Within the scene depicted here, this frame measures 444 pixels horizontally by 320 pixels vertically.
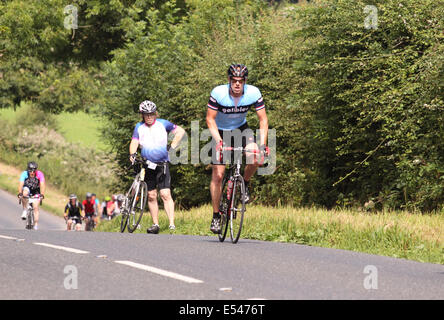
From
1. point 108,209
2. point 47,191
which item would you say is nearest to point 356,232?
point 108,209

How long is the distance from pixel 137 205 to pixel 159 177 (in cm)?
78

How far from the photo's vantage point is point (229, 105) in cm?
1077

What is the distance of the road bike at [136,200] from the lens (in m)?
14.3

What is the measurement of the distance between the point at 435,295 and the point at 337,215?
621 cm

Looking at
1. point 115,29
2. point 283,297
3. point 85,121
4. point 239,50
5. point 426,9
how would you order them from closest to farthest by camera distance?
point 283,297
point 426,9
point 239,50
point 115,29
point 85,121

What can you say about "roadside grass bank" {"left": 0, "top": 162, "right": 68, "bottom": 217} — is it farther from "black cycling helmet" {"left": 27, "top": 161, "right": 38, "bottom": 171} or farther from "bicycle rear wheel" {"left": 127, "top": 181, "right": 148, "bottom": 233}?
"bicycle rear wheel" {"left": 127, "top": 181, "right": 148, "bottom": 233}

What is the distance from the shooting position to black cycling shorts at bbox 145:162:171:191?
46.4 feet

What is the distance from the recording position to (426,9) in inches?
667

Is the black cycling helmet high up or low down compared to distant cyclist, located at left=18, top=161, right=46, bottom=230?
up

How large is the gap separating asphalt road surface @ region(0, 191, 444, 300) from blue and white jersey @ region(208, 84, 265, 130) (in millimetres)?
1513

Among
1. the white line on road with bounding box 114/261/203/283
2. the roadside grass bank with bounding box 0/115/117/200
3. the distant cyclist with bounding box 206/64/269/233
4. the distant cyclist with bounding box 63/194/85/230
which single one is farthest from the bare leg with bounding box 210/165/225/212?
the roadside grass bank with bounding box 0/115/117/200

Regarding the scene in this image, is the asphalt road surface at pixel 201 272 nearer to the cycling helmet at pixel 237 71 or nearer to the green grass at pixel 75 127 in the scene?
the cycling helmet at pixel 237 71
